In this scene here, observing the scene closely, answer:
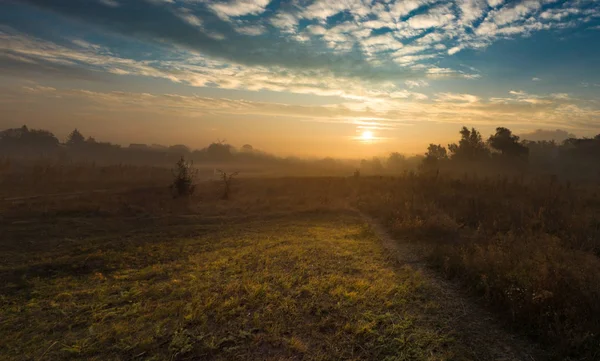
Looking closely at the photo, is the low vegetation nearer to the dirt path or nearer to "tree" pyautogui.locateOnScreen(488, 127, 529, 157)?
the dirt path

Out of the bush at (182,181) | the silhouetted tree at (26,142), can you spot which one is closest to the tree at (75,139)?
the silhouetted tree at (26,142)

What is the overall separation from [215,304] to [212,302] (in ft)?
0.34

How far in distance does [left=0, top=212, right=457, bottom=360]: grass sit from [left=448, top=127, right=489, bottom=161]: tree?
51.4m

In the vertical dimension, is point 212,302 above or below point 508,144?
below

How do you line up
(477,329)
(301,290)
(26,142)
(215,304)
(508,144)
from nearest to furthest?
(477,329)
(215,304)
(301,290)
(508,144)
(26,142)

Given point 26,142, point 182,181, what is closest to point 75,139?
point 26,142

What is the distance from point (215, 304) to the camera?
6.49 meters

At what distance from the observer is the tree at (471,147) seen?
54.6 metres

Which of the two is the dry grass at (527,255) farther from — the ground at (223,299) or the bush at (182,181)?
the bush at (182,181)

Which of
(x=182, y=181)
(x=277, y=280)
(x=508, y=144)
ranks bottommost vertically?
(x=277, y=280)

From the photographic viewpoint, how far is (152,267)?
9359 mm

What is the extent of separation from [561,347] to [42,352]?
8.14m

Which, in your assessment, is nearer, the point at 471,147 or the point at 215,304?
the point at 215,304

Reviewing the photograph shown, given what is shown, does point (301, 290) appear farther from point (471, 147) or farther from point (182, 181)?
point (471, 147)
